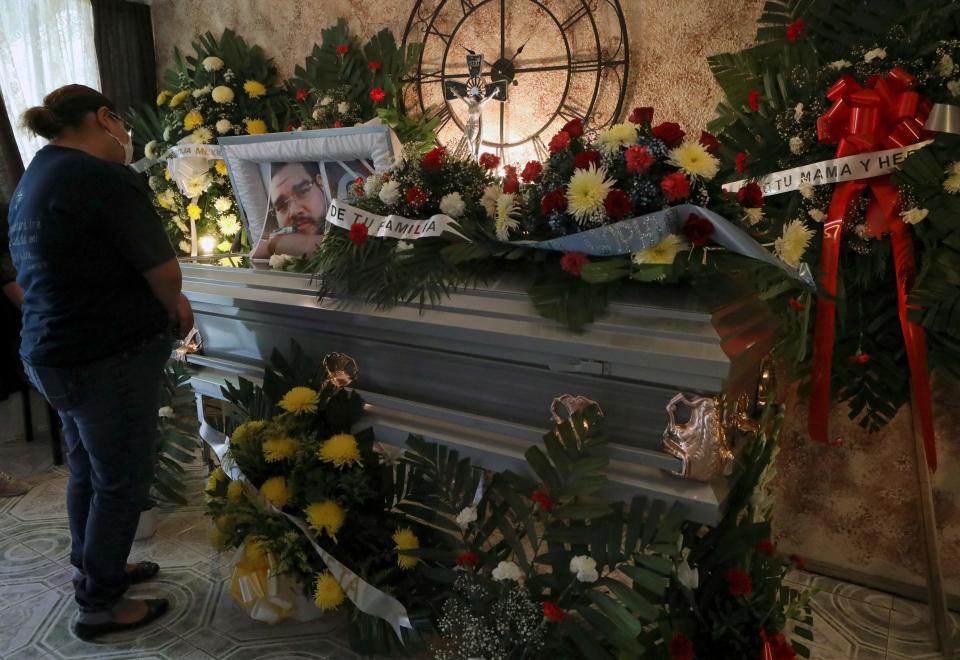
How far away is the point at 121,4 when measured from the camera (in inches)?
147

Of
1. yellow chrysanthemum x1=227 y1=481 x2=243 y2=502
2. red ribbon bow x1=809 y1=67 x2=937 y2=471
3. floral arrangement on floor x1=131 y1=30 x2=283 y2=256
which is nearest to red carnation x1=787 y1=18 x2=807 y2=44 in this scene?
red ribbon bow x1=809 y1=67 x2=937 y2=471

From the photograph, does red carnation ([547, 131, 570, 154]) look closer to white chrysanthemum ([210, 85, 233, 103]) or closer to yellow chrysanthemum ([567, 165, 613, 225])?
yellow chrysanthemum ([567, 165, 613, 225])

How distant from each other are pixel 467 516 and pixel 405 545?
0.25m

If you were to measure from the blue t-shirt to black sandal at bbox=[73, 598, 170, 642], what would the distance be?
83 cm

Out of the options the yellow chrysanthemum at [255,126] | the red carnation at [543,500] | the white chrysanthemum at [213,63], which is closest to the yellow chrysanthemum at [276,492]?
the red carnation at [543,500]

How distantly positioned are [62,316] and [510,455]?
1.20 meters

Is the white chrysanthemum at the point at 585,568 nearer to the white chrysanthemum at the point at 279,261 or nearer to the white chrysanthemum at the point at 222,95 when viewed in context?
the white chrysanthemum at the point at 279,261

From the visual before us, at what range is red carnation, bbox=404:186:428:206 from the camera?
1.79m

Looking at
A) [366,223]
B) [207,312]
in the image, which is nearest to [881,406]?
[366,223]

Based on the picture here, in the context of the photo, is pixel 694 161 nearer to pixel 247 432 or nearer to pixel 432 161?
pixel 432 161

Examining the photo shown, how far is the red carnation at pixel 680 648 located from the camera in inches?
55.2

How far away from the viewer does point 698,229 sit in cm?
137

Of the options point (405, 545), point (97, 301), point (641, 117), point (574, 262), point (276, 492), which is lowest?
point (405, 545)

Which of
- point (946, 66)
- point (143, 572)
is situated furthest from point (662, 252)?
point (143, 572)
